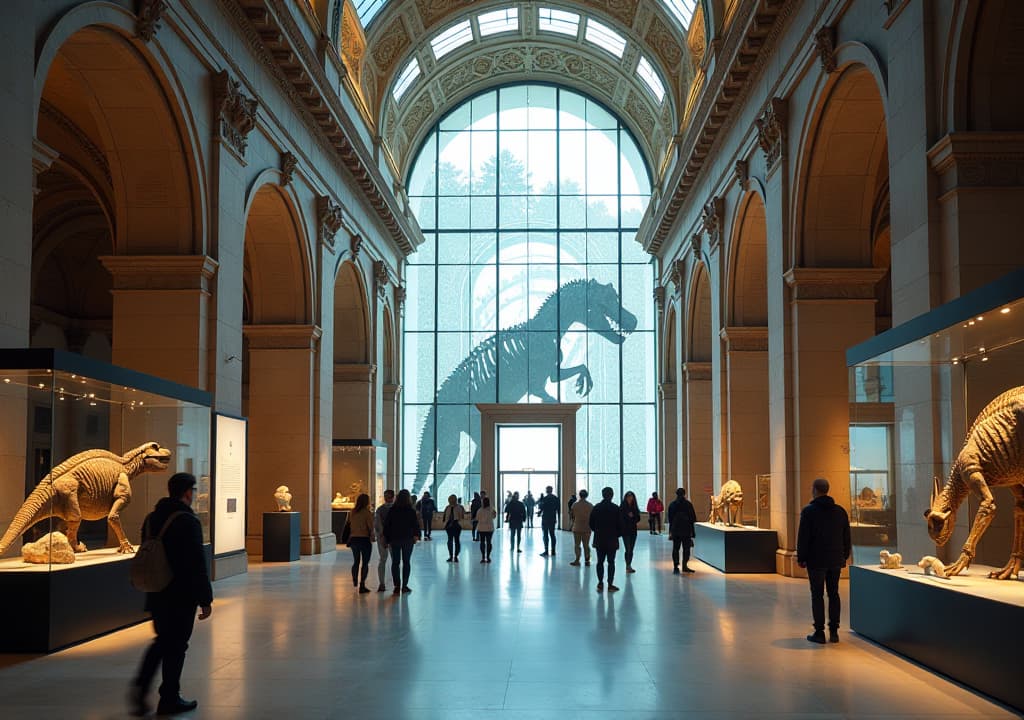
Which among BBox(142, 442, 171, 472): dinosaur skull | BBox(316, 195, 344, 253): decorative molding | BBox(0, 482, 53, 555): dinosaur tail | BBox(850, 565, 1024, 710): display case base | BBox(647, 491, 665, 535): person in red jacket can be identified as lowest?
BBox(647, 491, 665, 535): person in red jacket

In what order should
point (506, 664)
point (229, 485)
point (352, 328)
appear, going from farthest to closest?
1. point (352, 328)
2. point (229, 485)
3. point (506, 664)

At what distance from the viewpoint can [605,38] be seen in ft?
113

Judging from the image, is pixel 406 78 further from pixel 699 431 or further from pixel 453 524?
pixel 453 524

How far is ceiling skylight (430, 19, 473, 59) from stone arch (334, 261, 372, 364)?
387 inches

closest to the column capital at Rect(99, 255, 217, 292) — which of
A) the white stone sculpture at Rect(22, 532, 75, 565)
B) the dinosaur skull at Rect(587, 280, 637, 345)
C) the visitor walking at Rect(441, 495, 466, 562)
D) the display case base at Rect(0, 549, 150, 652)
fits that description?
the display case base at Rect(0, 549, 150, 652)

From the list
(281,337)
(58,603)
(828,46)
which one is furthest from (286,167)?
(58,603)

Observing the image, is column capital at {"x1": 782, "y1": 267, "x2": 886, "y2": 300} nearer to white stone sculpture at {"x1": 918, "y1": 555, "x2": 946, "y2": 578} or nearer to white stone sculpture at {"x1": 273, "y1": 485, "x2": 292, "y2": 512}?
white stone sculpture at {"x1": 918, "y1": 555, "x2": 946, "y2": 578}

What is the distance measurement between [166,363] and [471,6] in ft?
67.4

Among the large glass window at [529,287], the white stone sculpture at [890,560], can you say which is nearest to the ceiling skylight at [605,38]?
the large glass window at [529,287]

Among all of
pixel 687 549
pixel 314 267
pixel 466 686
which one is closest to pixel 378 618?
pixel 466 686

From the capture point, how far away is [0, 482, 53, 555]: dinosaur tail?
873cm

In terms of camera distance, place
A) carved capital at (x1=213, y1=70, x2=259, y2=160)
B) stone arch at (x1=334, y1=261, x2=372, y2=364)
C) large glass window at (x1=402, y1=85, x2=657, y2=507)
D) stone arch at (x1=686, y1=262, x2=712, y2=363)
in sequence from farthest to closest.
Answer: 1. large glass window at (x1=402, y1=85, x2=657, y2=507)
2. stone arch at (x1=334, y1=261, x2=372, y2=364)
3. stone arch at (x1=686, y1=262, x2=712, y2=363)
4. carved capital at (x1=213, y1=70, x2=259, y2=160)

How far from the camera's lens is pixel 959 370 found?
930cm

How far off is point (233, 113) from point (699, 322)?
15.8 meters
